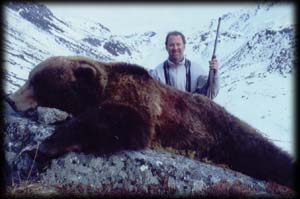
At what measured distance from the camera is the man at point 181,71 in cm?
659

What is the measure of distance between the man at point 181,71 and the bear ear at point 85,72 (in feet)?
5.58

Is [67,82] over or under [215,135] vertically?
over

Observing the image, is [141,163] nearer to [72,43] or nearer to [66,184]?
[66,184]

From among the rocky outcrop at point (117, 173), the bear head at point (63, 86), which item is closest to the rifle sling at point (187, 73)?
the bear head at point (63, 86)

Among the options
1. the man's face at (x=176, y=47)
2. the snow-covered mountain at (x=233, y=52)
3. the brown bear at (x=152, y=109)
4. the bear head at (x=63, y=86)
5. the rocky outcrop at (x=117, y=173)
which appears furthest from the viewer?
the snow-covered mountain at (x=233, y=52)

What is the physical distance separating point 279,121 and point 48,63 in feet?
87.2

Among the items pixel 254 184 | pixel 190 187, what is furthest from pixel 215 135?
pixel 190 187

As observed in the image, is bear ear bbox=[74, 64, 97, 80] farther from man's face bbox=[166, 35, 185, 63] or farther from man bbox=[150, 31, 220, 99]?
man's face bbox=[166, 35, 185, 63]

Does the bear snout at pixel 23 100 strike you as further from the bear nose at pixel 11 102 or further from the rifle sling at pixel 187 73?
the rifle sling at pixel 187 73

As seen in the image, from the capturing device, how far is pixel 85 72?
4984 mm

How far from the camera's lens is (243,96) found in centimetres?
4362

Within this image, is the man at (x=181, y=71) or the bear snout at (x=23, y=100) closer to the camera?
the bear snout at (x=23, y=100)

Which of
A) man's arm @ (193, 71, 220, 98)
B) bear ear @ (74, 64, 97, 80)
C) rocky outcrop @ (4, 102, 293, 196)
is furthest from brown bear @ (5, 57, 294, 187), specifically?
man's arm @ (193, 71, 220, 98)

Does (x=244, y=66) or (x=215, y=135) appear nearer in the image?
(x=215, y=135)
